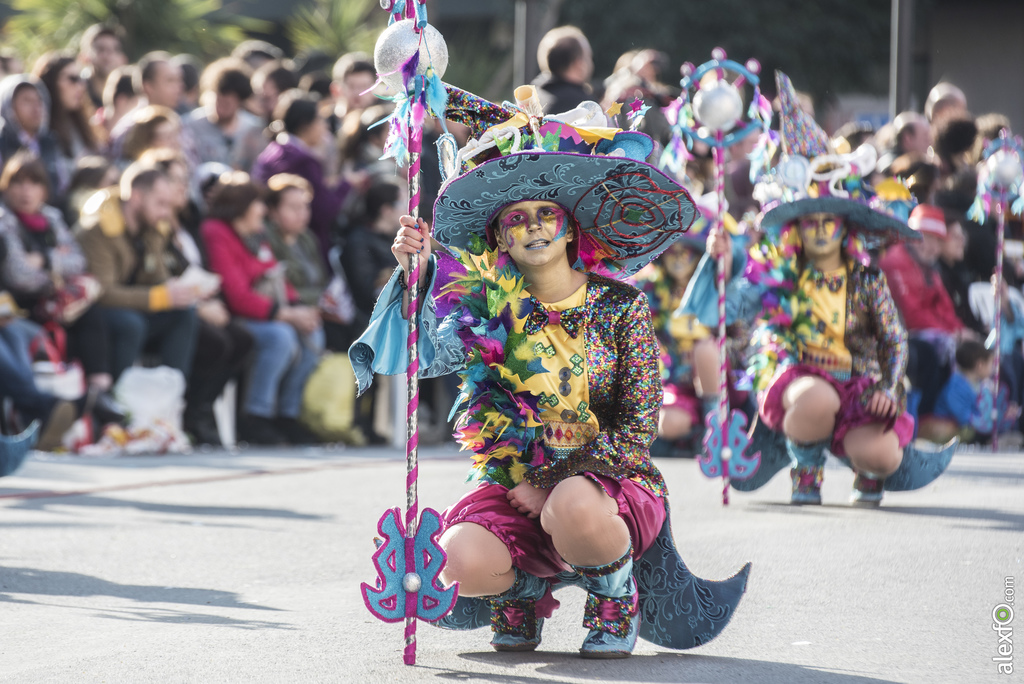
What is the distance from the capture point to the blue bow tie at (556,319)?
14.4 ft

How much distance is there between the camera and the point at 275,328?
9953 millimetres

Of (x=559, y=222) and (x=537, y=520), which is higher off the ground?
(x=559, y=222)

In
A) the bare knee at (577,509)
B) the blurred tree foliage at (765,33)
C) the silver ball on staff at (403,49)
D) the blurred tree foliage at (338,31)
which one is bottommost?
the bare knee at (577,509)

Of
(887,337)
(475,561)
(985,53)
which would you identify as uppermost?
(985,53)

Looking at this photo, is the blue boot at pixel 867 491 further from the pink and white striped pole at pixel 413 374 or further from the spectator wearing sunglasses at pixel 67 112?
the spectator wearing sunglasses at pixel 67 112

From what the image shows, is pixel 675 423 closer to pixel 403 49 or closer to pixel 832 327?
pixel 832 327

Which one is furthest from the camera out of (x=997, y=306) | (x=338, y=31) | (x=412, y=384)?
(x=338, y=31)

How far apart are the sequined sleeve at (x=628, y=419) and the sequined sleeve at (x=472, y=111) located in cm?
69

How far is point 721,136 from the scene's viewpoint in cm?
756

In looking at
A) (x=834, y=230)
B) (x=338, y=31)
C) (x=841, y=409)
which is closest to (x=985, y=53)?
(x=338, y=31)

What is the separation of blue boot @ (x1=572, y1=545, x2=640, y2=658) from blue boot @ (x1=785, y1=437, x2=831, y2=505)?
3.33 metres

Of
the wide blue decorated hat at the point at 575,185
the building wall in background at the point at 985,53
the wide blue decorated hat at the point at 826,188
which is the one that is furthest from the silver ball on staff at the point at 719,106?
the building wall in background at the point at 985,53

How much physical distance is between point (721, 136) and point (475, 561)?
13.3 ft

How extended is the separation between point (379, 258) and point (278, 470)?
7.81 feet
